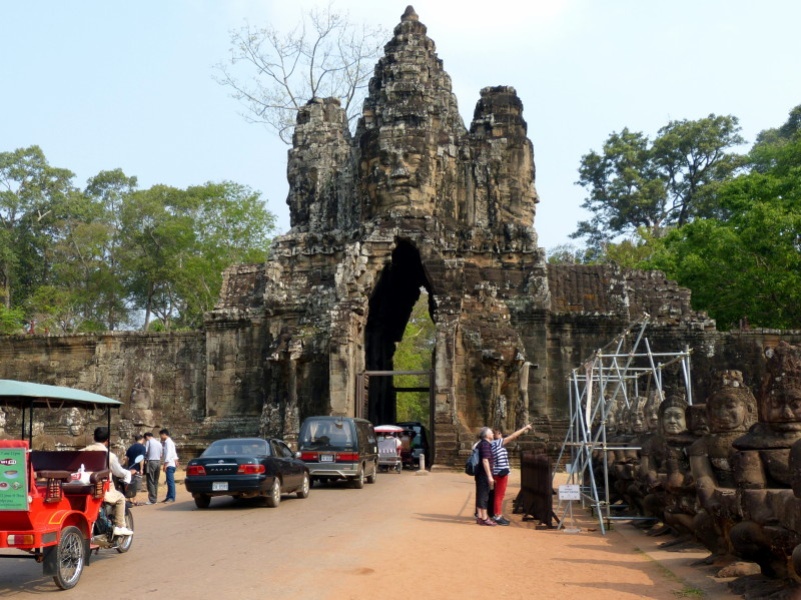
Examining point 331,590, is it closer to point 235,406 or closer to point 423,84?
point 235,406

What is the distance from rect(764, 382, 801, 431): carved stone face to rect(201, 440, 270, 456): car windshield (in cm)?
1031

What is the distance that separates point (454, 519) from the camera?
48.7 feet

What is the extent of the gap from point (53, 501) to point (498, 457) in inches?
292

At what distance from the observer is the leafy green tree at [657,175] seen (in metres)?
57.5

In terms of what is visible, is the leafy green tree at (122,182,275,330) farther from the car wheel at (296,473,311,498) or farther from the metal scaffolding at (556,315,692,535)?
the car wheel at (296,473,311,498)

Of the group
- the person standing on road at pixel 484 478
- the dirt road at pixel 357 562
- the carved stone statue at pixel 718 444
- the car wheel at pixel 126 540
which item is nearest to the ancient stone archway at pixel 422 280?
the person standing on road at pixel 484 478

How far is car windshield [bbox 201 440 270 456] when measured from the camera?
16844 mm

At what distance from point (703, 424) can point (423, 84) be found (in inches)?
898

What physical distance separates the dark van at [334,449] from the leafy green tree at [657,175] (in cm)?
3860

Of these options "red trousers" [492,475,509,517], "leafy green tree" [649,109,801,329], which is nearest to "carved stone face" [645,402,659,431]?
"red trousers" [492,475,509,517]

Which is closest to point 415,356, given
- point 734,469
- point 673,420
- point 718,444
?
point 673,420

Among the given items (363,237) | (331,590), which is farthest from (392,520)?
(363,237)

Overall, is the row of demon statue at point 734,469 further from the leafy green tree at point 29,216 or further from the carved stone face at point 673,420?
the leafy green tree at point 29,216

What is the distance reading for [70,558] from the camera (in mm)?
8828
